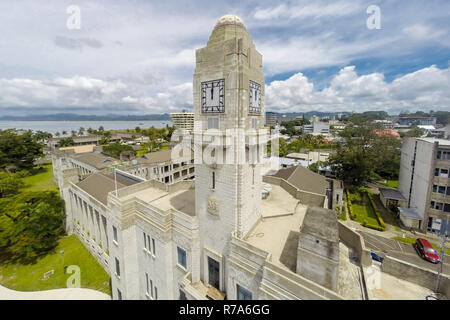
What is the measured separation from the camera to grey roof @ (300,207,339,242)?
12461mm

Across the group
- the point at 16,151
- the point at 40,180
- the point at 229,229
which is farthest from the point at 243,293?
the point at 16,151

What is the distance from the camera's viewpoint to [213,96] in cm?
1569

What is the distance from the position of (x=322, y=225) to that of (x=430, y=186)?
1682 inches

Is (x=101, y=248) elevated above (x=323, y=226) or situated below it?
below

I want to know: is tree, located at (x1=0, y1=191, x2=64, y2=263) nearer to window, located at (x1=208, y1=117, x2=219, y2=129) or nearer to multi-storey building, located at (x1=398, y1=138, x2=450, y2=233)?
window, located at (x1=208, y1=117, x2=219, y2=129)

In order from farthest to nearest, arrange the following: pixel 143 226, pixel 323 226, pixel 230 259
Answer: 1. pixel 143 226
2. pixel 230 259
3. pixel 323 226

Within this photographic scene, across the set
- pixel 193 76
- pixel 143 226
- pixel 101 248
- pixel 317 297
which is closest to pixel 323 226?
pixel 317 297

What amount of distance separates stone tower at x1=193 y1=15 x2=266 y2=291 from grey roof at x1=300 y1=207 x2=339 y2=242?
16.2ft

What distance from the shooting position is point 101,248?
103 feet

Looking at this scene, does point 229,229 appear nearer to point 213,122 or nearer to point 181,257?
point 181,257

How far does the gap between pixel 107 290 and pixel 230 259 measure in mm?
22672

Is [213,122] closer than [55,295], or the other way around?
[213,122]

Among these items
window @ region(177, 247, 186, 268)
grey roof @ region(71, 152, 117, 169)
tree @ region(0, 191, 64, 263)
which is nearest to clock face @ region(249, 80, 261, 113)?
window @ region(177, 247, 186, 268)
